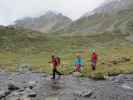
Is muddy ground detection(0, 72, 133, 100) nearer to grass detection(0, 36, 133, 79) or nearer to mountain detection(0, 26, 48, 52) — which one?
grass detection(0, 36, 133, 79)

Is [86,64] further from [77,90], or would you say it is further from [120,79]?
[77,90]

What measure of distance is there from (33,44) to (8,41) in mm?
14869

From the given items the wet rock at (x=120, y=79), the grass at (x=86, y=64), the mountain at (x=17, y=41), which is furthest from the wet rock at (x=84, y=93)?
the mountain at (x=17, y=41)

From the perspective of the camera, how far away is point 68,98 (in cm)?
2917

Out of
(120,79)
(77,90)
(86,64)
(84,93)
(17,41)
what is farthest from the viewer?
(17,41)

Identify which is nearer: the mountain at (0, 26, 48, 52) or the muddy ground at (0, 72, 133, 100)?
the muddy ground at (0, 72, 133, 100)

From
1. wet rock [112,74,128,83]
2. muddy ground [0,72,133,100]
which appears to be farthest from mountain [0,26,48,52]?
muddy ground [0,72,133,100]

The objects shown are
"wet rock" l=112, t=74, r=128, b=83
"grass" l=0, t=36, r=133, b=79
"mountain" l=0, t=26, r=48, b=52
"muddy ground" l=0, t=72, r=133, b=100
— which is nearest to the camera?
"muddy ground" l=0, t=72, r=133, b=100

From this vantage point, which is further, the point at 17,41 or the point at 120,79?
the point at 17,41

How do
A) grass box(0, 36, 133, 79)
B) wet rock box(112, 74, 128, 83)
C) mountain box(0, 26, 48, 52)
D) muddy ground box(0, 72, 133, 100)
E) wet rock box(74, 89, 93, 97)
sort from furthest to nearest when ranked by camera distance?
1. mountain box(0, 26, 48, 52)
2. grass box(0, 36, 133, 79)
3. wet rock box(112, 74, 128, 83)
4. wet rock box(74, 89, 93, 97)
5. muddy ground box(0, 72, 133, 100)

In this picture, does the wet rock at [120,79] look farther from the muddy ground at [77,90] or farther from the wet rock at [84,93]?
the wet rock at [84,93]

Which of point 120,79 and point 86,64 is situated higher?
point 86,64

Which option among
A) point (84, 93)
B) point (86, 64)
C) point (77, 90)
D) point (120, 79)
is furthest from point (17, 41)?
point (84, 93)

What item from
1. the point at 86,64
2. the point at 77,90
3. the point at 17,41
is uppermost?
the point at 17,41
